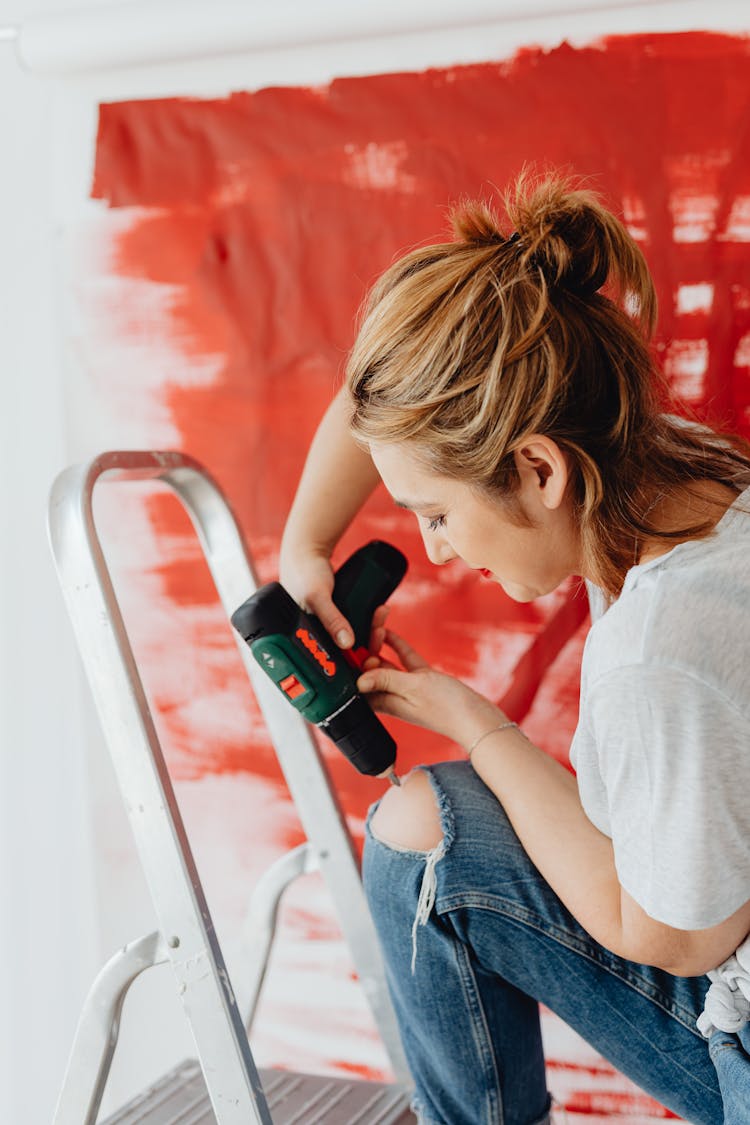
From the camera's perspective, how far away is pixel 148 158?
1.43 metres

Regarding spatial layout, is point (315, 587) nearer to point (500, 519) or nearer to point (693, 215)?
point (500, 519)

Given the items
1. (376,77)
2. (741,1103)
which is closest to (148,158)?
(376,77)

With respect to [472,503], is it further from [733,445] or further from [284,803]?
[284,803]

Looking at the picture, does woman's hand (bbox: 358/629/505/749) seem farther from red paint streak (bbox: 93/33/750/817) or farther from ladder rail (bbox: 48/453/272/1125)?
red paint streak (bbox: 93/33/750/817)

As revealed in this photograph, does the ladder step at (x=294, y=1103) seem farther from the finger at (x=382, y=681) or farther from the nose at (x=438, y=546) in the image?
the nose at (x=438, y=546)

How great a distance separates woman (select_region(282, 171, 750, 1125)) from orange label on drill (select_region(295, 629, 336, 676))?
0.15 feet

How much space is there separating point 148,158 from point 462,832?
980mm

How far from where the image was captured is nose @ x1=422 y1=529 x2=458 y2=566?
92cm

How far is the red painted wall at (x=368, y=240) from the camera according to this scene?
4.11 feet

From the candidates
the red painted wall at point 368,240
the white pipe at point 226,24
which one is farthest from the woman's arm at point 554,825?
the white pipe at point 226,24

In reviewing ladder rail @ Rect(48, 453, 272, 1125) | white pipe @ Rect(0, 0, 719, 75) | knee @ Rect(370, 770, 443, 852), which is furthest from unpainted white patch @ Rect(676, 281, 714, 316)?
ladder rail @ Rect(48, 453, 272, 1125)

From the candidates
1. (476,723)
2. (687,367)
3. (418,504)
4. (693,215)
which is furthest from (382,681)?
(693,215)

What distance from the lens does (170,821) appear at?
940 millimetres

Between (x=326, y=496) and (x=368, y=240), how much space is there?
38 cm
